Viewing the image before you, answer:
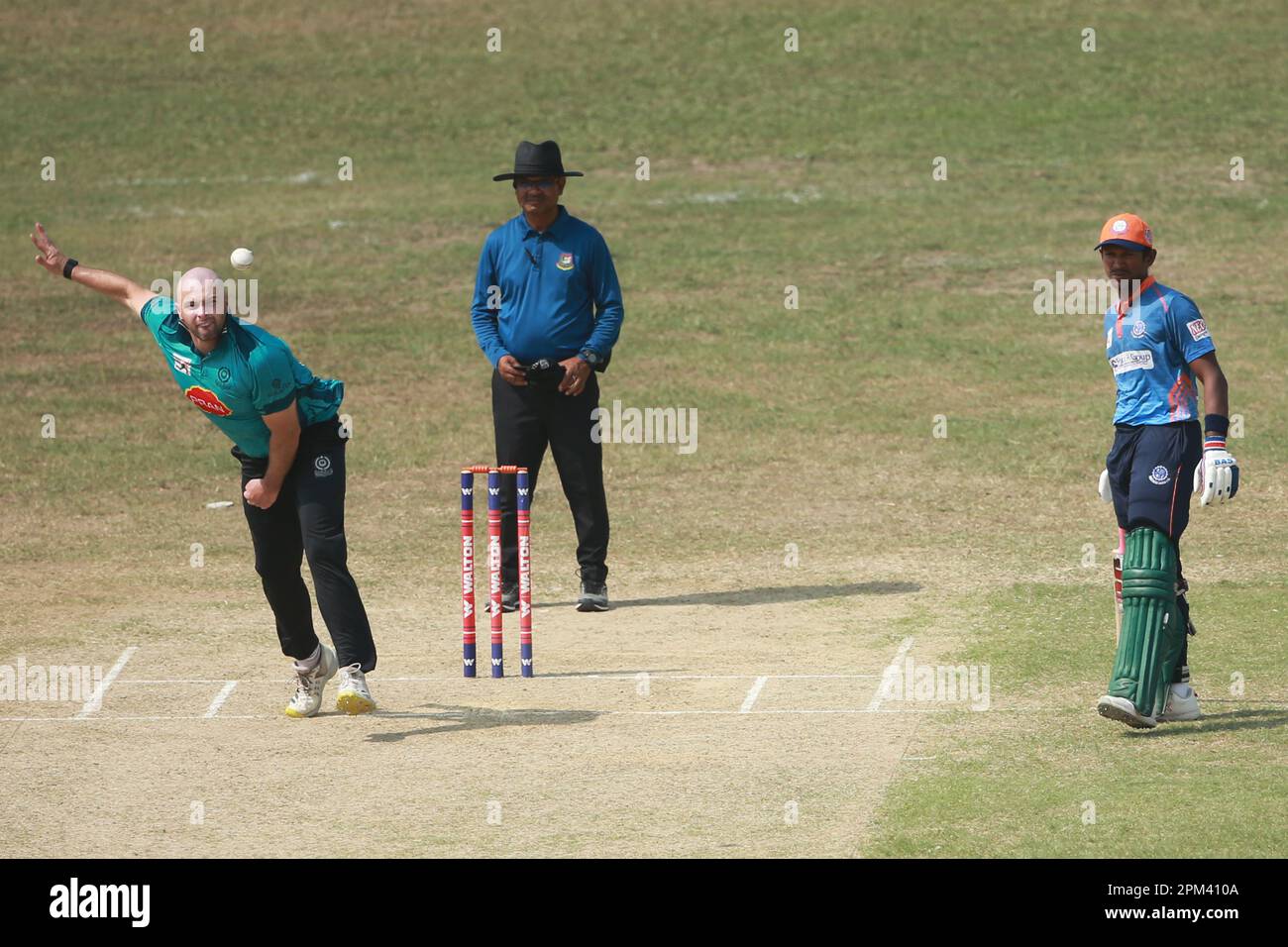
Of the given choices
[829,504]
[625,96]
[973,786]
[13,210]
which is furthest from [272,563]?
[625,96]

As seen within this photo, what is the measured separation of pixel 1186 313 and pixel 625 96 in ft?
71.7

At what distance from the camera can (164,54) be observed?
32.5 m

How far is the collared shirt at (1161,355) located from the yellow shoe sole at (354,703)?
348 cm

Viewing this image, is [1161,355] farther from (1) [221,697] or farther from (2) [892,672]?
(1) [221,697]

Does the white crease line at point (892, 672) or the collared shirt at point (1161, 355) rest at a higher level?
the collared shirt at point (1161, 355)

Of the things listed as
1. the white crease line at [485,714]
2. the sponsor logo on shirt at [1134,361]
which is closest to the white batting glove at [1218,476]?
the sponsor logo on shirt at [1134,361]

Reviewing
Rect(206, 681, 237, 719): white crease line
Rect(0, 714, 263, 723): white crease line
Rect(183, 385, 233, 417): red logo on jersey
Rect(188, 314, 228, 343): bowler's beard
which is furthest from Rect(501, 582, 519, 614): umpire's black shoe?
Rect(188, 314, 228, 343): bowler's beard

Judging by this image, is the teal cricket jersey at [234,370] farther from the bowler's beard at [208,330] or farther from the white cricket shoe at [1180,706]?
the white cricket shoe at [1180,706]

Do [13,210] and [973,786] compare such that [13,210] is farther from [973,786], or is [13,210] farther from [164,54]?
[973,786]

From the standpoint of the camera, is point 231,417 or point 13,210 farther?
point 13,210

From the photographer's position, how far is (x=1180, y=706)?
8281 mm

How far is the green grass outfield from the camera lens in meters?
9.76

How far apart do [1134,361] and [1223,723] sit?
1540 millimetres

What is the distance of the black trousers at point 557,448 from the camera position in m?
11.0
